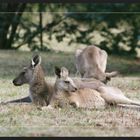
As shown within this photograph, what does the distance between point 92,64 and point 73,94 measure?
191 centimetres

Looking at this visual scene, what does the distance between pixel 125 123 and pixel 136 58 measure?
6.64 m

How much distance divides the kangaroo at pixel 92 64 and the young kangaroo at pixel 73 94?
1.30m

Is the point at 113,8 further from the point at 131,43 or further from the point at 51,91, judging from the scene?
the point at 51,91

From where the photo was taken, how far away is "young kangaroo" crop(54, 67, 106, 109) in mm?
7703

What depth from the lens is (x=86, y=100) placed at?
782 cm

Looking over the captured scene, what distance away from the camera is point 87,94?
7891 millimetres

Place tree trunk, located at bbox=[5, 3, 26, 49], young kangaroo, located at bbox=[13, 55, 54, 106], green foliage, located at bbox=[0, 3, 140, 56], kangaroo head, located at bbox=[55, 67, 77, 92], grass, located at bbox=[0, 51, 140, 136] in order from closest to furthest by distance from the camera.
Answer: grass, located at bbox=[0, 51, 140, 136], kangaroo head, located at bbox=[55, 67, 77, 92], young kangaroo, located at bbox=[13, 55, 54, 106], green foliage, located at bbox=[0, 3, 140, 56], tree trunk, located at bbox=[5, 3, 26, 49]

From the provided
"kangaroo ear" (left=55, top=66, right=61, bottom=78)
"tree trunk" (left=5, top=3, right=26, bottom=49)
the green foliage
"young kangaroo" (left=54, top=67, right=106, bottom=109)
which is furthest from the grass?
"tree trunk" (left=5, top=3, right=26, bottom=49)

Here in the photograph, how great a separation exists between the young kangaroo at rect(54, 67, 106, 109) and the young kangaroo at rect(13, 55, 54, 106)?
0.19 m

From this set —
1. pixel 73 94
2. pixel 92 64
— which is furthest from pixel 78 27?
pixel 73 94

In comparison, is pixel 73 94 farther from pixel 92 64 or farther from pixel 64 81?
pixel 92 64

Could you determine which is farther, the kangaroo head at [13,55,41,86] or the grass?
the kangaroo head at [13,55,41,86]

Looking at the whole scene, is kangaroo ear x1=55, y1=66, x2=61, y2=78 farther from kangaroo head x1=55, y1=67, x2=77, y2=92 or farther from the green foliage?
the green foliage

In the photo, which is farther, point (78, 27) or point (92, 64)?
point (78, 27)
